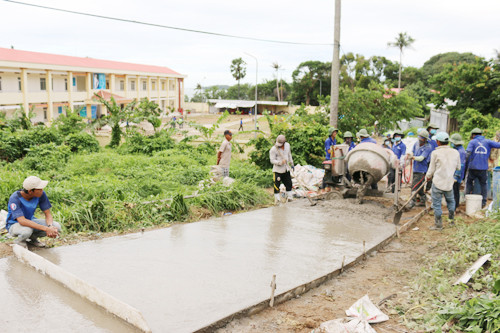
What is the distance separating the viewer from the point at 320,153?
13.1m

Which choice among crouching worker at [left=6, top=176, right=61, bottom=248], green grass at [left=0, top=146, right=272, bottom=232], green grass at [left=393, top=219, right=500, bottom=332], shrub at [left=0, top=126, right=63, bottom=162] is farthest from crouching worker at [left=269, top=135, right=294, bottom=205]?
shrub at [left=0, top=126, right=63, bottom=162]

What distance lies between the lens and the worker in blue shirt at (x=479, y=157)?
8.67m

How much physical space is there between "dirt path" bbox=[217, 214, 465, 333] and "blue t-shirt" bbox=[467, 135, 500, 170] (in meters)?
2.59

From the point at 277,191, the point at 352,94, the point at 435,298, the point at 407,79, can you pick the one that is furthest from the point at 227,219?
the point at 407,79

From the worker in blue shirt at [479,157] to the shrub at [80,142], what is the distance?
15.3m

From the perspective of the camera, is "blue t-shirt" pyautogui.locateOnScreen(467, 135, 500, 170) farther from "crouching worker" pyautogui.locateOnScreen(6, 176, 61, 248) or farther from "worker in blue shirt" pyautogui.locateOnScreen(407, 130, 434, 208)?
"crouching worker" pyautogui.locateOnScreen(6, 176, 61, 248)

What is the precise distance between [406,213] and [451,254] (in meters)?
3.11

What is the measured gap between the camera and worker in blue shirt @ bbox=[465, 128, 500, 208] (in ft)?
28.5

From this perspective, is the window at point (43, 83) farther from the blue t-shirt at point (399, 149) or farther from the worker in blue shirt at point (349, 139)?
the blue t-shirt at point (399, 149)

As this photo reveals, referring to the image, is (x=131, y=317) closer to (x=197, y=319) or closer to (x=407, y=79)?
(x=197, y=319)

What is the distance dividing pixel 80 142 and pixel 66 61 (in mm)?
24606

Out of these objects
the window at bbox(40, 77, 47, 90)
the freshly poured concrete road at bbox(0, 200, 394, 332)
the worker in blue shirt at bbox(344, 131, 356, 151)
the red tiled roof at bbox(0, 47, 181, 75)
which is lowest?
the freshly poured concrete road at bbox(0, 200, 394, 332)

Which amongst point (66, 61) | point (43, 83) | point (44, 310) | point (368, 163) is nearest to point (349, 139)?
point (368, 163)

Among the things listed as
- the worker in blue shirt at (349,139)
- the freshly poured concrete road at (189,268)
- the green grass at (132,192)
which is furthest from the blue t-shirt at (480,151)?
the green grass at (132,192)
